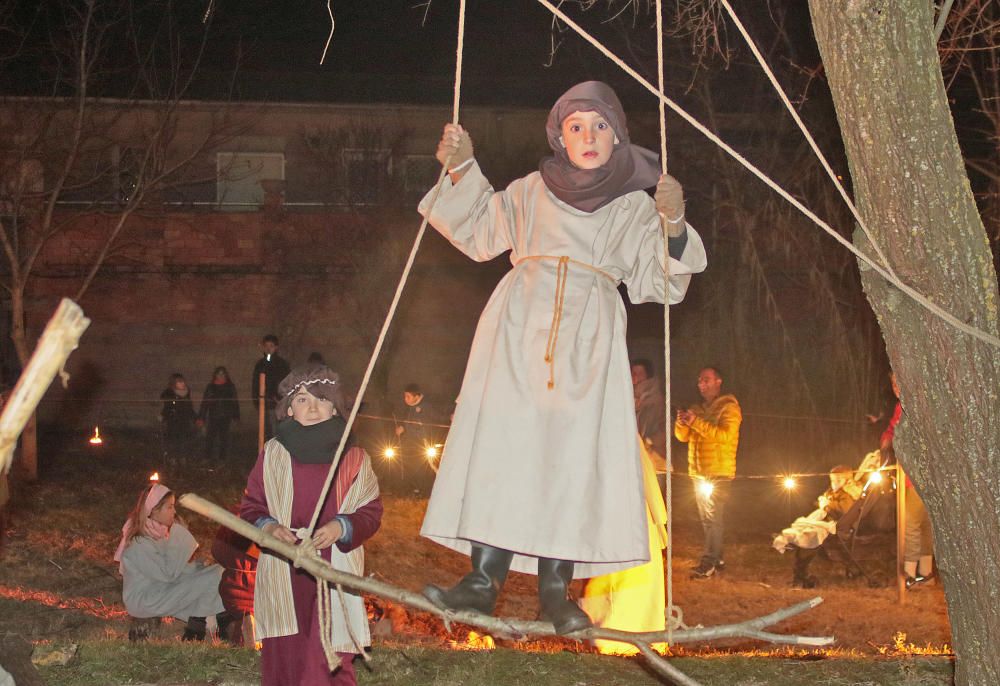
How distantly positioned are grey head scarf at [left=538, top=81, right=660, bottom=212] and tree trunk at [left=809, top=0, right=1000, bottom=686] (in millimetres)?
753

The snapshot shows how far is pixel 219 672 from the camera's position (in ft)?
19.0

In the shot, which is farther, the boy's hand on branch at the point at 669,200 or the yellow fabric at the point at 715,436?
the yellow fabric at the point at 715,436

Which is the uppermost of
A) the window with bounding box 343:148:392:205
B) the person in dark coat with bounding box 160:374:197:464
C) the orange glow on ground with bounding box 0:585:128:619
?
the window with bounding box 343:148:392:205

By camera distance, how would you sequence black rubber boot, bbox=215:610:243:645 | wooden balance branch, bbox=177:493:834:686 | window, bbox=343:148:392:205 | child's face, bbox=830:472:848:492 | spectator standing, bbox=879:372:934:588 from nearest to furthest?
wooden balance branch, bbox=177:493:834:686
black rubber boot, bbox=215:610:243:645
spectator standing, bbox=879:372:934:588
child's face, bbox=830:472:848:492
window, bbox=343:148:392:205

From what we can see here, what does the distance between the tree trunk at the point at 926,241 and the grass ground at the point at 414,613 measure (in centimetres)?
214

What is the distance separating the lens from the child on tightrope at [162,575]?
7301 mm

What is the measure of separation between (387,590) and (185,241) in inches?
676

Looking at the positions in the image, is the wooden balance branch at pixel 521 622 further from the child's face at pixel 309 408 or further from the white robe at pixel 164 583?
the white robe at pixel 164 583

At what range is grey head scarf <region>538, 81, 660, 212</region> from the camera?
341cm

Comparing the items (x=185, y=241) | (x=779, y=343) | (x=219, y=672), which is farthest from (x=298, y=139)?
(x=219, y=672)

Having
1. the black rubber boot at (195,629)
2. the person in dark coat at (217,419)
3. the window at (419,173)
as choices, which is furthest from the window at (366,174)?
the black rubber boot at (195,629)

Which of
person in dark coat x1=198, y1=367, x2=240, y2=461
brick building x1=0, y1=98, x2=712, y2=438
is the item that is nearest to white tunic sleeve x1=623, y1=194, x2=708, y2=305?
person in dark coat x1=198, y1=367, x2=240, y2=461

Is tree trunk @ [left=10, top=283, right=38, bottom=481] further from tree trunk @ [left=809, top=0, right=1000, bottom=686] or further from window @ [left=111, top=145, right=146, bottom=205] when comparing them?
tree trunk @ [left=809, top=0, right=1000, bottom=686]

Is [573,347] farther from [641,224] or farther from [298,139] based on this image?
[298,139]
